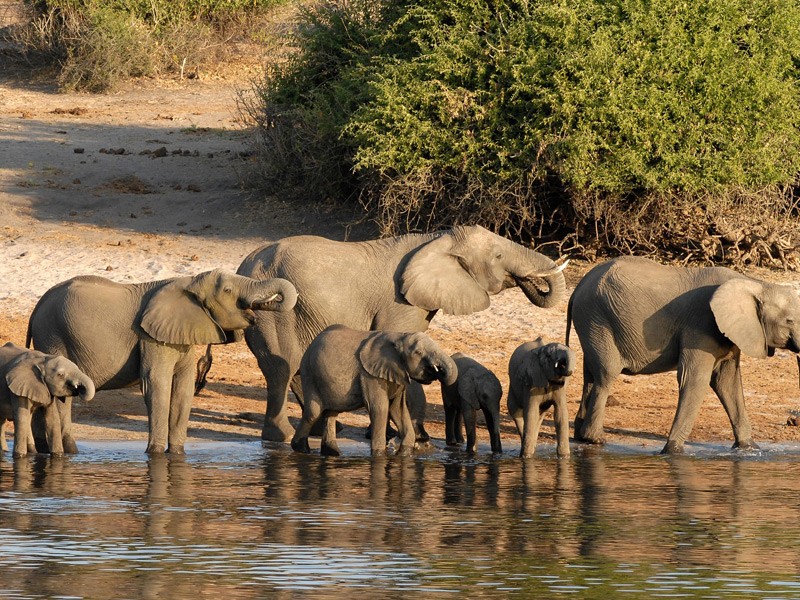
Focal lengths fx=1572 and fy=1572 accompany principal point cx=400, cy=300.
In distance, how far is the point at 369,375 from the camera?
447 inches

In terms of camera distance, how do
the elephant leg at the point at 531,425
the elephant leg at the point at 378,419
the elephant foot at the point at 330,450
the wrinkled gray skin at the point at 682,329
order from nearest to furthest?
the elephant leg at the point at 378,419
the elephant leg at the point at 531,425
the elephant foot at the point at 330,450
the wrinkled gray skin at the point at 682,329

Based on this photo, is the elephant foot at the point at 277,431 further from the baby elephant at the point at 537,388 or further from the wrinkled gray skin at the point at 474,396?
the baby elephant at the point at 537,388

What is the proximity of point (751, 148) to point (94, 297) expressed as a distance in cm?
842

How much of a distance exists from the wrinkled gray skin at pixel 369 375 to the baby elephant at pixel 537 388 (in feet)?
2.08

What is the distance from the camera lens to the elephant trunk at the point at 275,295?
36.8 feet

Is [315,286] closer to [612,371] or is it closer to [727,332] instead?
[612,371]

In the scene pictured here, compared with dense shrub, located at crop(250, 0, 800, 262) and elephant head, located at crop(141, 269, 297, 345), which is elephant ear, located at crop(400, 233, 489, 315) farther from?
dense shrub, located at crop(250, 0, 800, 262)

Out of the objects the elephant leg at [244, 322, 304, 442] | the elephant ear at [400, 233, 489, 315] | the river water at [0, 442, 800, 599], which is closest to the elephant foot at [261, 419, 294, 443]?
the elephant leg at [244, 322, 304, 442]

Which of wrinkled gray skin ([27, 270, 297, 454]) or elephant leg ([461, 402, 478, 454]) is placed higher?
wrinkled gray skin ([27, 270, 297, 454])

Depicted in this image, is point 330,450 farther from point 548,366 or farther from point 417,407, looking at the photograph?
point 548,366

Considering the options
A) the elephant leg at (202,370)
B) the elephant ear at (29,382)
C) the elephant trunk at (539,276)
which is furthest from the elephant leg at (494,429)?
the elephant ear at (29,382)

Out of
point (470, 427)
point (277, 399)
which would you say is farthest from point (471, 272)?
point (277, 399)

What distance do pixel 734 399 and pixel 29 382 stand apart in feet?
17.5

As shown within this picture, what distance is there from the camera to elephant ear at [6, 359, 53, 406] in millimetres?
10781
